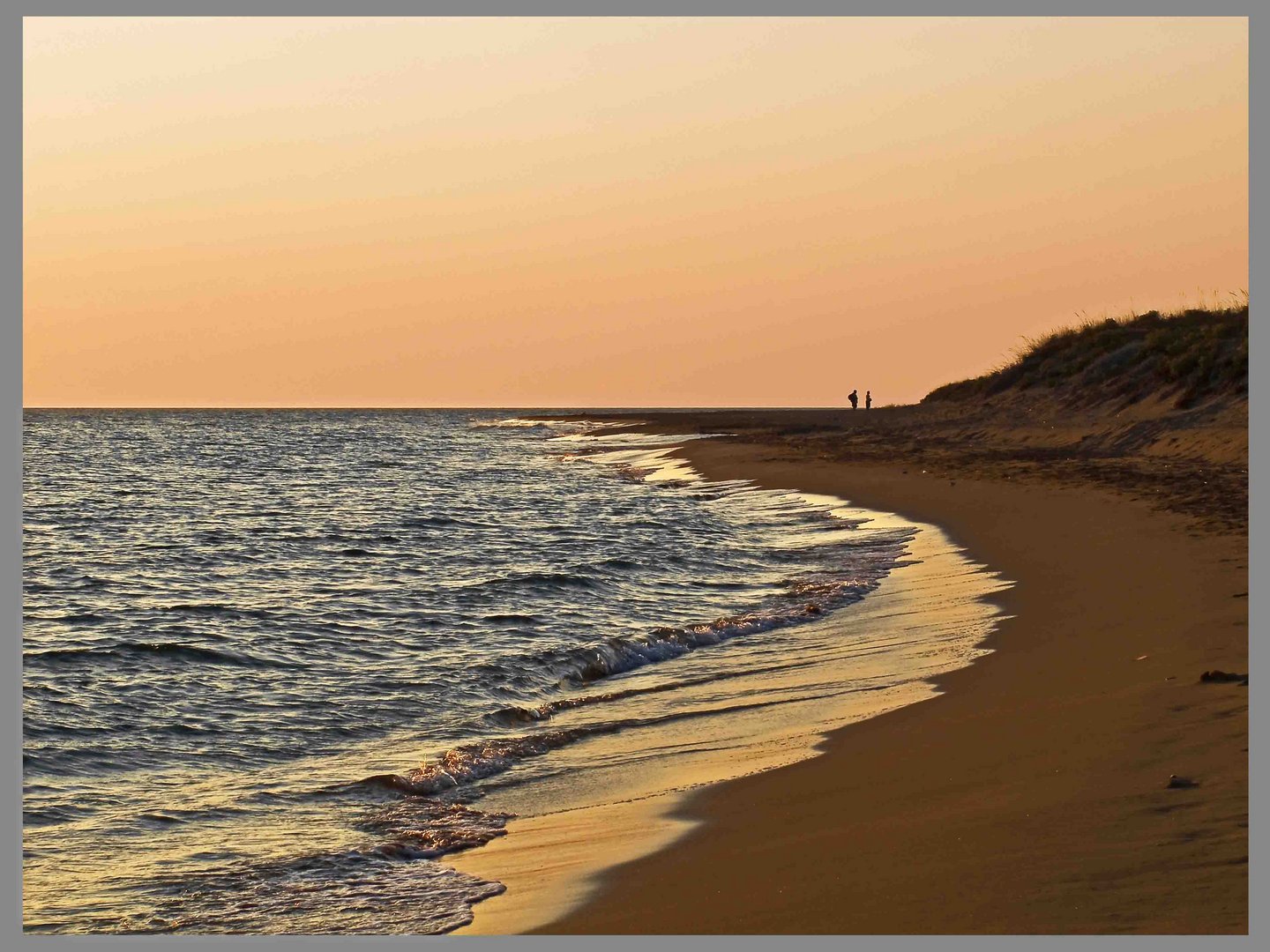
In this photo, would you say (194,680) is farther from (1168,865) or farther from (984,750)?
(1168,865)

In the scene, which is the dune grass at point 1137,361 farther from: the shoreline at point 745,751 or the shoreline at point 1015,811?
the shoreline at point 1015,811

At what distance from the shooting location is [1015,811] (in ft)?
21.2

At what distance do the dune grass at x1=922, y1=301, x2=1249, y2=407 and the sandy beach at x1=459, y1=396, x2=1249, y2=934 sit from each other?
20.0m

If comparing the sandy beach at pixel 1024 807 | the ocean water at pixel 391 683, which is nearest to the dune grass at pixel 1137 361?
the ocean water at pixel 391 683

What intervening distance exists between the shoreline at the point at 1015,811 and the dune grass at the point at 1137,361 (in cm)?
Answer: 2086

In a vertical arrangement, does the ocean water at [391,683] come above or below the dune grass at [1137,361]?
below

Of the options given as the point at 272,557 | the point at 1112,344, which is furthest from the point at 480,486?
the point at 1112,344

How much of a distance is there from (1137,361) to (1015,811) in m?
36.3

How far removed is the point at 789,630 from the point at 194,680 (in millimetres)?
6690

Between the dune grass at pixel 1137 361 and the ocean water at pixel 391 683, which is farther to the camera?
the dune grass at pixel 1137 361

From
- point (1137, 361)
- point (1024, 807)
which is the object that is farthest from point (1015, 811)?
point (1137, 361)

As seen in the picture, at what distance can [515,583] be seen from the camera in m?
18.9

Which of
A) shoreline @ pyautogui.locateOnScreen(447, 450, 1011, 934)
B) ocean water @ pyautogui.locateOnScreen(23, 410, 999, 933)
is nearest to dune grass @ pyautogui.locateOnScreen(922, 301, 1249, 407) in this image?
ocean water @ pyautogui.locateOnScreen(23, 410, 999, 933)

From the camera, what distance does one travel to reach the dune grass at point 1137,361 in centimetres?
3166
